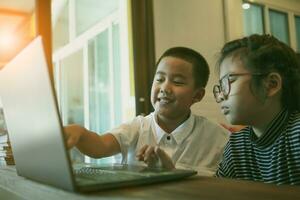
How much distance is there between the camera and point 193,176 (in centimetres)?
64

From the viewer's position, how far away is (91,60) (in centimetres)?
342

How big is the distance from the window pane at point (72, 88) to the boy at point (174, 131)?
2439mm

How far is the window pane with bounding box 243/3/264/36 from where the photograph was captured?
2608 mm

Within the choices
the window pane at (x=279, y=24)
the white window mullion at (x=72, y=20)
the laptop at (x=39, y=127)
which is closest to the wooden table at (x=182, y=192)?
the laptop at (x=39, y=127)

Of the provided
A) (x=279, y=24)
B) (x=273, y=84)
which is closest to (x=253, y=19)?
(x=279, y=24)

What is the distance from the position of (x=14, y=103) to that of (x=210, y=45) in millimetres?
1976

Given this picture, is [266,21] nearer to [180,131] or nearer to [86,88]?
[86,88]

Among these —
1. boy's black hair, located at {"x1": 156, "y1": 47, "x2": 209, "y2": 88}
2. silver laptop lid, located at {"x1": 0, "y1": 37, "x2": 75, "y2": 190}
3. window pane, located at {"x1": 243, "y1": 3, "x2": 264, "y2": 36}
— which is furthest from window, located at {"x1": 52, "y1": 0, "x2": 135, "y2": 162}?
silver laptop lid, located at {"x1": 0, "y1": 37, "x2": 75, "y2": 190}

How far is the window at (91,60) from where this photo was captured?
2.86 m

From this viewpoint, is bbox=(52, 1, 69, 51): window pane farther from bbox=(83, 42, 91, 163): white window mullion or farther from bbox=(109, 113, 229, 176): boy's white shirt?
bbox=(109, 113, 229, 176): boy's white shirt

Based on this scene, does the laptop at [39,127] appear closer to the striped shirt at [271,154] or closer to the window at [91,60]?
the striped shirt at [271,154]

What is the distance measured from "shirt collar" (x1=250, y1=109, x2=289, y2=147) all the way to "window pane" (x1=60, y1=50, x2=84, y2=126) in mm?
2820

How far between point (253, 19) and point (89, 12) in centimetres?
162

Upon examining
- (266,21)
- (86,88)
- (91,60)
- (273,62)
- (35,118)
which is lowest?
(35,118)
